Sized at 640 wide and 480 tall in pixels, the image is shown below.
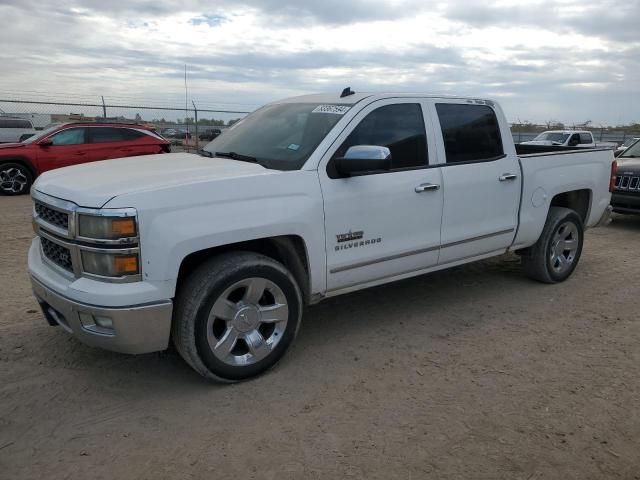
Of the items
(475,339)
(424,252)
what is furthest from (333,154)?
(475,339)

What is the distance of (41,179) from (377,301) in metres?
2.96

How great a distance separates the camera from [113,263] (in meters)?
3.03

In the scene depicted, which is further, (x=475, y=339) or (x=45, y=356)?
(x=475, y=339)

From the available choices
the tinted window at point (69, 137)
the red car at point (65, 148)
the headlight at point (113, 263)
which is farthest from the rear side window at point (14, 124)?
the headlight at point (113, 263)

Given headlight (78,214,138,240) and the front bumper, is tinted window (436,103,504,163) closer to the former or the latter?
headlight (78,214,138,240)

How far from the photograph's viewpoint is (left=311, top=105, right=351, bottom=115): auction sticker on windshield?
4.09 m

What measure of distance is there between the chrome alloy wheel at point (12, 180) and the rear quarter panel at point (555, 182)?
10.4m

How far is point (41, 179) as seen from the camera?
382 cm

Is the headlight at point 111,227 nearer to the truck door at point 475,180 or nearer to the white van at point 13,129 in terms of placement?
the truck door at point 475,180

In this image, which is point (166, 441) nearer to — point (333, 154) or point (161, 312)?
point (161, 312)

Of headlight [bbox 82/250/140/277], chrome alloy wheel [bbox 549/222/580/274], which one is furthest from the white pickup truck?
chrome alloy wheel [bbox 549/222/580/274]

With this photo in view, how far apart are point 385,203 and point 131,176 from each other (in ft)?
5.78

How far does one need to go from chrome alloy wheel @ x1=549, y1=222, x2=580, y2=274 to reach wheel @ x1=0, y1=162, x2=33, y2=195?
10539 mm

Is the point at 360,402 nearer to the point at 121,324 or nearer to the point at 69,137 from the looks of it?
the point at 121,324
